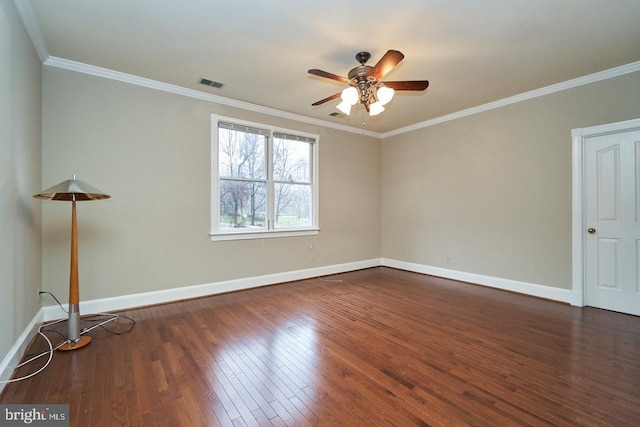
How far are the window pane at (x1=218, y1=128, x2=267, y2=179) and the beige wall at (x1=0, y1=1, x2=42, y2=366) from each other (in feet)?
6.39

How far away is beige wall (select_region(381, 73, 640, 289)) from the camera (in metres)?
3.76

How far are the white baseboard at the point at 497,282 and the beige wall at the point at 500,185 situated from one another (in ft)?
0.26

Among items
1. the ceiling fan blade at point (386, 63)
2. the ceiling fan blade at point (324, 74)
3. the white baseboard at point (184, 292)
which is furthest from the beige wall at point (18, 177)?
the ceiling fan blade at point (386, 63)

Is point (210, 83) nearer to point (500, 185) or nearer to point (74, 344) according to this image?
point (74, 344)

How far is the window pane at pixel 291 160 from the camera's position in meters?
4.80

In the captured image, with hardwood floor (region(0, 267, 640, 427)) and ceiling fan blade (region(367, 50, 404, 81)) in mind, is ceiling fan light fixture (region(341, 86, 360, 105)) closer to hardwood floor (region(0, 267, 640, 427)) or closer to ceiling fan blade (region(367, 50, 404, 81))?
ceiling fan blade (region(367, 50, 404, 81))

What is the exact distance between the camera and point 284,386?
201 cm

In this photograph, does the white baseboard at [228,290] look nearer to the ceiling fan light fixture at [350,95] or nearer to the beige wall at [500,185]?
the beige wall at [500,185]

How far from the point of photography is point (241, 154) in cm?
442

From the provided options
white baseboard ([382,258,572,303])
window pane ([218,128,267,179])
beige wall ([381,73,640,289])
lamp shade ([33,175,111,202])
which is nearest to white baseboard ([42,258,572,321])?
white baseboard ([382,258,572,303])

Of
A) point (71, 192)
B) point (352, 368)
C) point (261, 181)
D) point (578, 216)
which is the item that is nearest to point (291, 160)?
point (261, 181)

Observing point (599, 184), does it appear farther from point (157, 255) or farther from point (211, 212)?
point (157, 255)

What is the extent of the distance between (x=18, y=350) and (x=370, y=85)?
3.71m

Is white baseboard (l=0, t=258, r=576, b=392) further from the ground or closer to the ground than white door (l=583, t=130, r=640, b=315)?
closer to the ground
